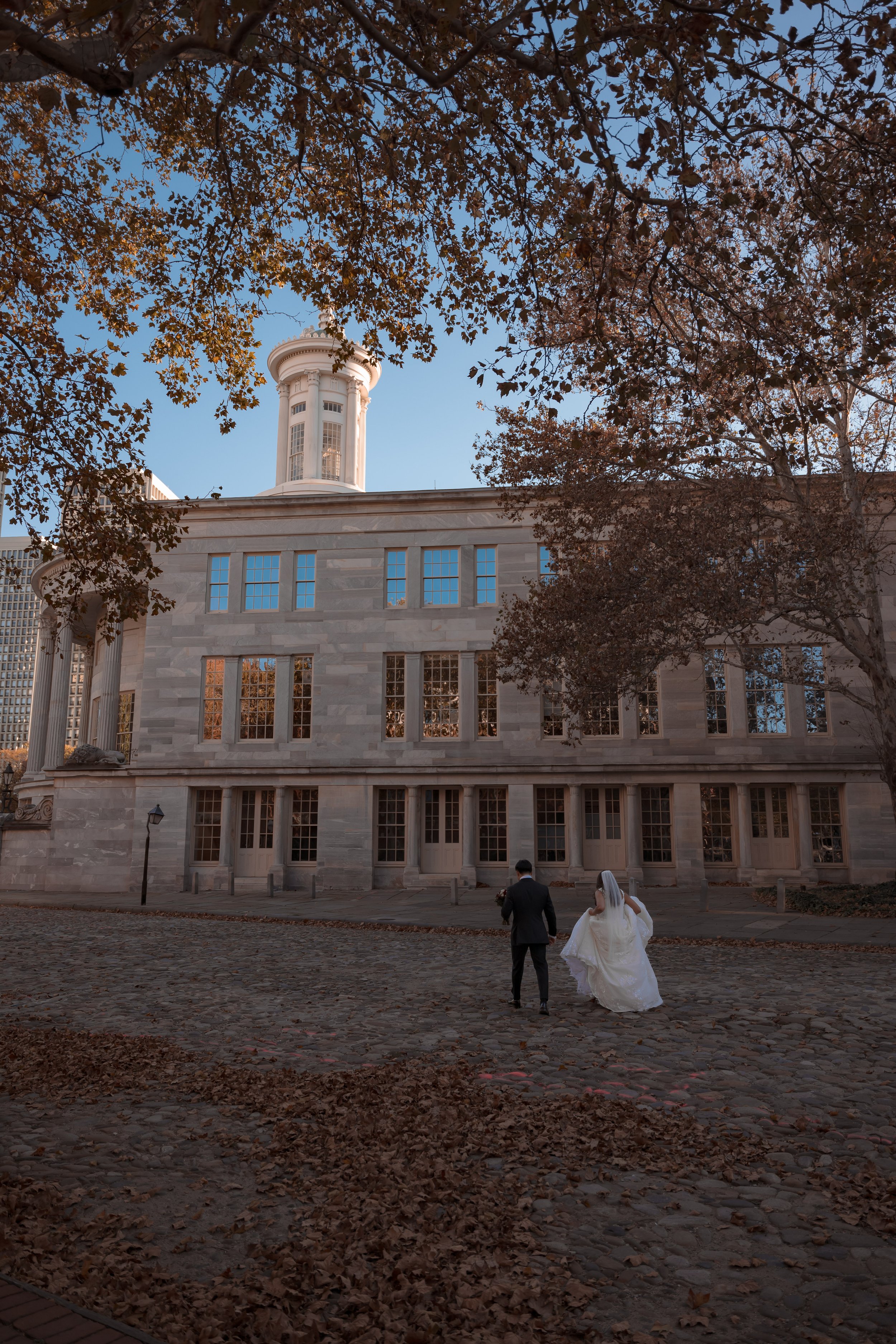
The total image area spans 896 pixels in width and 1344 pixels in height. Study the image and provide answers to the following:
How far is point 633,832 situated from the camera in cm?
3030

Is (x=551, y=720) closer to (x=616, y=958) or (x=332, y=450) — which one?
(x=616, y=958)

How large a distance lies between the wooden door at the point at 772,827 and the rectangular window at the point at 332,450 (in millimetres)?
30737

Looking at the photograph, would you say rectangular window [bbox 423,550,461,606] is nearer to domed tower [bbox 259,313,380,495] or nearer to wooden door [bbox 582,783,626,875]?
wooden door [bbox 582,783,626,875]

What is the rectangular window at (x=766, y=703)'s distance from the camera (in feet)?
99.8

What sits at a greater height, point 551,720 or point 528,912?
point 551,720

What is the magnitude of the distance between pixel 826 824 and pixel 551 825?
9.01 m

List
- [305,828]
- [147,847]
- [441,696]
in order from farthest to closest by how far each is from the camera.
→ [305,828], [441,696], [147,847]

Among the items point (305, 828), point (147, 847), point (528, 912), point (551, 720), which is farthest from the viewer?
point (305, 828)

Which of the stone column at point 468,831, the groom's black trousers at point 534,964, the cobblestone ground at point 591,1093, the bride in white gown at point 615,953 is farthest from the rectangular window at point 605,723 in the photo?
the groom's black trousers at point 534,964

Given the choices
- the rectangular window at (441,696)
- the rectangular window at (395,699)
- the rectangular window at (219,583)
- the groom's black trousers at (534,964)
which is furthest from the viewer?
the rectangular window at (219,583)

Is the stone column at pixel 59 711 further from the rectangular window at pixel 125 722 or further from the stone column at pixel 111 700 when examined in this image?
the rectangular window at pixel 125 722

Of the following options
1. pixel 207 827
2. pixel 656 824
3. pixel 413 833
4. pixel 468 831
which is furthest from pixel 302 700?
pixel 656 824

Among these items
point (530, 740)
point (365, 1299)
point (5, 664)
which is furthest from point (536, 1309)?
point (5, 664)

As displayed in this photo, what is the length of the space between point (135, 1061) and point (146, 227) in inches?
388
